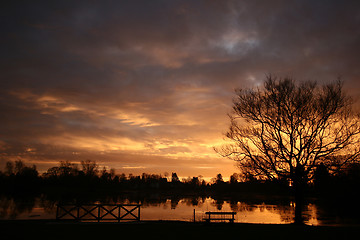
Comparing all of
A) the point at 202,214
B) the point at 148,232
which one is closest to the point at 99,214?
the point at 148,232

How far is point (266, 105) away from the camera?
22.9 meters

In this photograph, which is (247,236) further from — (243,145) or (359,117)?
(359,117)

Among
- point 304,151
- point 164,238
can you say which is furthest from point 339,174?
point 164,238

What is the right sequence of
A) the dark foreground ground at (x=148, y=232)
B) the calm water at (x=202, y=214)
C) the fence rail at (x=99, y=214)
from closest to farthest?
the dark foreground ground at (x=148, y=232) → the fence rail at (x=99, y=214) → the calm water at (x=202, y=214)

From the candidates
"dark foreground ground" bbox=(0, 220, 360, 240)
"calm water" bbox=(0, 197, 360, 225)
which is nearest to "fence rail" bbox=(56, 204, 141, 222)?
"dark foreground ground" bbox=(0, 220, 360, 240)

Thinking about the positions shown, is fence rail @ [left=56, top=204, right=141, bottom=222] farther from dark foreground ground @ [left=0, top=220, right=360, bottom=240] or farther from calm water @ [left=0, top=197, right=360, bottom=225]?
calm water @ [left=0, top=197, right=360, bottom=225]

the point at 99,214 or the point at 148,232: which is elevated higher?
the point at 99,214

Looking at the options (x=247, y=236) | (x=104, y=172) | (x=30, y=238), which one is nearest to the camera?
(x=30, y=238)

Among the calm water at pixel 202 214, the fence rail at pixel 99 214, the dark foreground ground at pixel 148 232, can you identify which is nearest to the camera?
the dark foreground ground at pixel 148 232

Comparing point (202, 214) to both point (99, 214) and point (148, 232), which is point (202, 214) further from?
point (148, 232)

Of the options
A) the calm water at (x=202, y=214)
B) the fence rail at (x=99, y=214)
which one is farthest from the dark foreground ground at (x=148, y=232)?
the calm water at (x=202, y=214)

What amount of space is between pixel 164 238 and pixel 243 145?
1200 centimetres

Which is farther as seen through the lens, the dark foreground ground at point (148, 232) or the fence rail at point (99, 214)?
the fence rail at point (99, 214)

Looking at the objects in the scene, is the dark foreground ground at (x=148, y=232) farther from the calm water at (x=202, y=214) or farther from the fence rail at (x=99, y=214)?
the calm water at (x=202, y=214)
